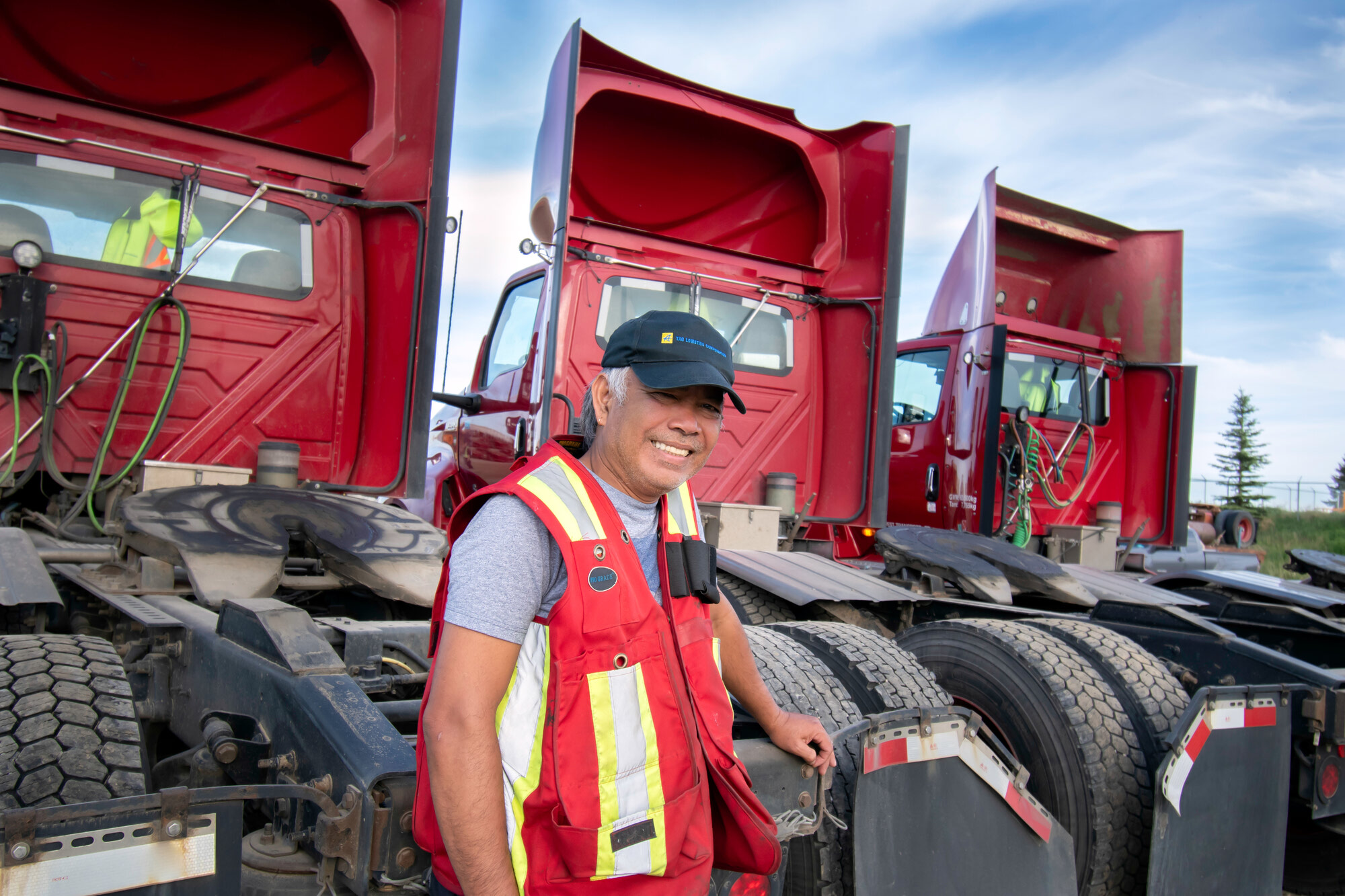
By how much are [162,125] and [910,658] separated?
11.5 feet

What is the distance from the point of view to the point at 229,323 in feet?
12.8

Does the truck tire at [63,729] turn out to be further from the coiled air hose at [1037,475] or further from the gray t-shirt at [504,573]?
the coiled air hose at [1037,475]

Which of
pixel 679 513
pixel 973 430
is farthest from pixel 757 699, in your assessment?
pixel 973 430

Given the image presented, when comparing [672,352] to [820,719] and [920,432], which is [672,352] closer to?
[820,719]

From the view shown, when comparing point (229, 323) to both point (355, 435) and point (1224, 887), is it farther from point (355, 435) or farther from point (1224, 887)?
point (1224, 887)

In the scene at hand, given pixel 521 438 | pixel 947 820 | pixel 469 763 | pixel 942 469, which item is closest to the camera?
pixel 469 763

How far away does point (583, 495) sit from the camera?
167 centimetres

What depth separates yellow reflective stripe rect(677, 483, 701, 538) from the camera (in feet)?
6.47

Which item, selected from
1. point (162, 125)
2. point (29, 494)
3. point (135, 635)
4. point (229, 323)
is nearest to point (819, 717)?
point (135, 635)

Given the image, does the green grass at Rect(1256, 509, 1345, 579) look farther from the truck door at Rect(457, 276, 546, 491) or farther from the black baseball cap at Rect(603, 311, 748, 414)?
the black baseball cap at Rect(603, 311, 748, 414)

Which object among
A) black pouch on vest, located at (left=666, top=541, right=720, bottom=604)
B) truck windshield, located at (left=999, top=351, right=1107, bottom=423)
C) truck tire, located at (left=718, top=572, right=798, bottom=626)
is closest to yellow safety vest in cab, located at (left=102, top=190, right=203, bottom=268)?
truck tire, located at (left=718, top=572, right=798, bottom=626)

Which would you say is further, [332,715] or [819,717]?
[819,717]

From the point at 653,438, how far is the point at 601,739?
1.82 feet

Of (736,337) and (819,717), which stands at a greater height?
(736,337)
